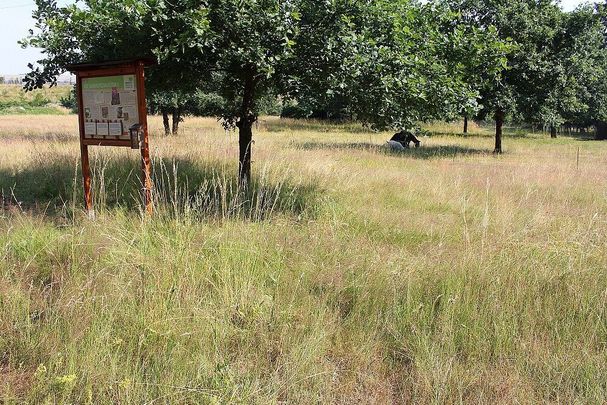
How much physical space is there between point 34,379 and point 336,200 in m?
6.07

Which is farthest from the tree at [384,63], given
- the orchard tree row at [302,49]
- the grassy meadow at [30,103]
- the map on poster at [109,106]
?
the grassy meadow at [30,103]

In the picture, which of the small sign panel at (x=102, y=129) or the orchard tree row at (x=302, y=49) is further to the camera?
the small sign panel at (x=102, y=129)

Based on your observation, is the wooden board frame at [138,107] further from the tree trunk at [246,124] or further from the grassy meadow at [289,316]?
the tree trunk at [246,124]

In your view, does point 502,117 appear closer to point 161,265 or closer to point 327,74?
point 327,74

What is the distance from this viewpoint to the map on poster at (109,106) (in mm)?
5805

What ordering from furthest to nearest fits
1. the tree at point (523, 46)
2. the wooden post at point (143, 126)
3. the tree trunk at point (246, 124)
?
the tree at point (523, 46) → the tree trunk at point (246, 124) → the wooden post at point (143, 126)

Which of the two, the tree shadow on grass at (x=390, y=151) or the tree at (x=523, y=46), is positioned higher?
the tree at (x=523, y=46)

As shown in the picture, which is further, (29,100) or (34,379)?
(29,100)

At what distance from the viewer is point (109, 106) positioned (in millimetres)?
6039

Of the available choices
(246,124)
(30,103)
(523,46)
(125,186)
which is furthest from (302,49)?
(30,103)

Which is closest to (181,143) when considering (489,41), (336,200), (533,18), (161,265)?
(336,200)

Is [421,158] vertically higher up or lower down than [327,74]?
lower down

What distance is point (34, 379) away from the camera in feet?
8.98

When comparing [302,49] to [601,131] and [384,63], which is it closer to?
[384,63]
